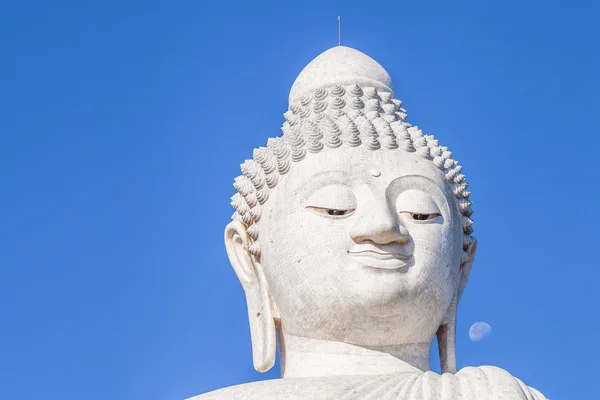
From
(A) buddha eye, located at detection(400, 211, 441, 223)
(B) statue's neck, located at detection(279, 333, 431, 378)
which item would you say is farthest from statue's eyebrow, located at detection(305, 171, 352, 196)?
(B) statue's neck, located at detection(279, 333, 431, 378)

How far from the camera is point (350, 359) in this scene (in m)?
11.6

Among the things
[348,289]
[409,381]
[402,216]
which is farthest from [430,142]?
[409,381]

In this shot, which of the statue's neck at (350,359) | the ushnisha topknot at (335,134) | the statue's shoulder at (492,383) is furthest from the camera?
the ushnisha topknot at (335,134)

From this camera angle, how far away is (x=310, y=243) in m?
11.6

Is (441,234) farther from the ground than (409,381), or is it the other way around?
(441,234)

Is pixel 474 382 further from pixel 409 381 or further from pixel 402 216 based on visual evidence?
pixel 402 216

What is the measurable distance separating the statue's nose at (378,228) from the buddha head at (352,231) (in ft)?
0.04

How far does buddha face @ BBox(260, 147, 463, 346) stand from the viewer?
11.5 metres

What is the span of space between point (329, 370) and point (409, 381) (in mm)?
1135

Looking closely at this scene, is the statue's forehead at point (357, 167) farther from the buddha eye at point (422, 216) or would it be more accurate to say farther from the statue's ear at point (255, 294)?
the statue's ear at point (255, 294)

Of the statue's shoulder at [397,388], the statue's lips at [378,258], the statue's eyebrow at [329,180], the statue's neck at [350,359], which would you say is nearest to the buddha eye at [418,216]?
the statue's lips at [378,258]

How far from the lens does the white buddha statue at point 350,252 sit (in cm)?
1142

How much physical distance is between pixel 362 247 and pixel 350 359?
1006 mm

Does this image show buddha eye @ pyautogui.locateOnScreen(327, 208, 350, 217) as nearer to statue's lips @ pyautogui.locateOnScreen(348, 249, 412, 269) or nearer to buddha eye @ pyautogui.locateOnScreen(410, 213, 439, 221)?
statue's lips @ pyautogui.locateOnScreen(348, 249, 412, 269)
